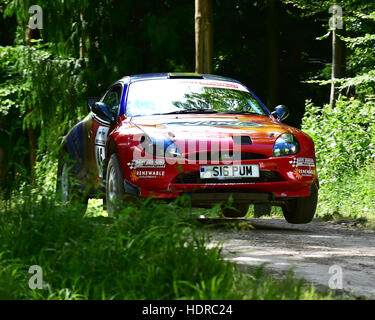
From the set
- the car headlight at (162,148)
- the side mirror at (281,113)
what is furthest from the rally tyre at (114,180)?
the side mirror at (281,113)

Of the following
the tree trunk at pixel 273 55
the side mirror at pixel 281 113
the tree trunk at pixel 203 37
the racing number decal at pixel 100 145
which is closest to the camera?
the racing number decal at pixel 100 145

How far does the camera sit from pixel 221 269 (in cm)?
482

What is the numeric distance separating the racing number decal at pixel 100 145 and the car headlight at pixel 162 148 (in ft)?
3.78

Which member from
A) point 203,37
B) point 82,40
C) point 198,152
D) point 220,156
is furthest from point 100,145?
point 82,40

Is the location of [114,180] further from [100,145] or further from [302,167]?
[302,167]

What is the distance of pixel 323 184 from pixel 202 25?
14.3 feet

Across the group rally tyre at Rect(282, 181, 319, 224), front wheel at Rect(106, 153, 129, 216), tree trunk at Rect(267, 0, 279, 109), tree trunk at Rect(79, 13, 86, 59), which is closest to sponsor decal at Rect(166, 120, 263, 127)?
front wheel at Rect(106, 153, 129, 216)

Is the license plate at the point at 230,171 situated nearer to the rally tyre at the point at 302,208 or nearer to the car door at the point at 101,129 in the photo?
the rally tyre at the point at 302,208

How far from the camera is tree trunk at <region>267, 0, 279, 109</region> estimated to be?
82.5 ft

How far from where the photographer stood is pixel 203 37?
16.1 m

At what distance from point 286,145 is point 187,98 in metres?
1.47

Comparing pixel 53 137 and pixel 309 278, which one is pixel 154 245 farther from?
pixel 53 137

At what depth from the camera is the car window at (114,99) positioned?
29.9 ft

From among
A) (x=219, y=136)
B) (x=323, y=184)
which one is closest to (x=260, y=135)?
(x=219, y=136)
